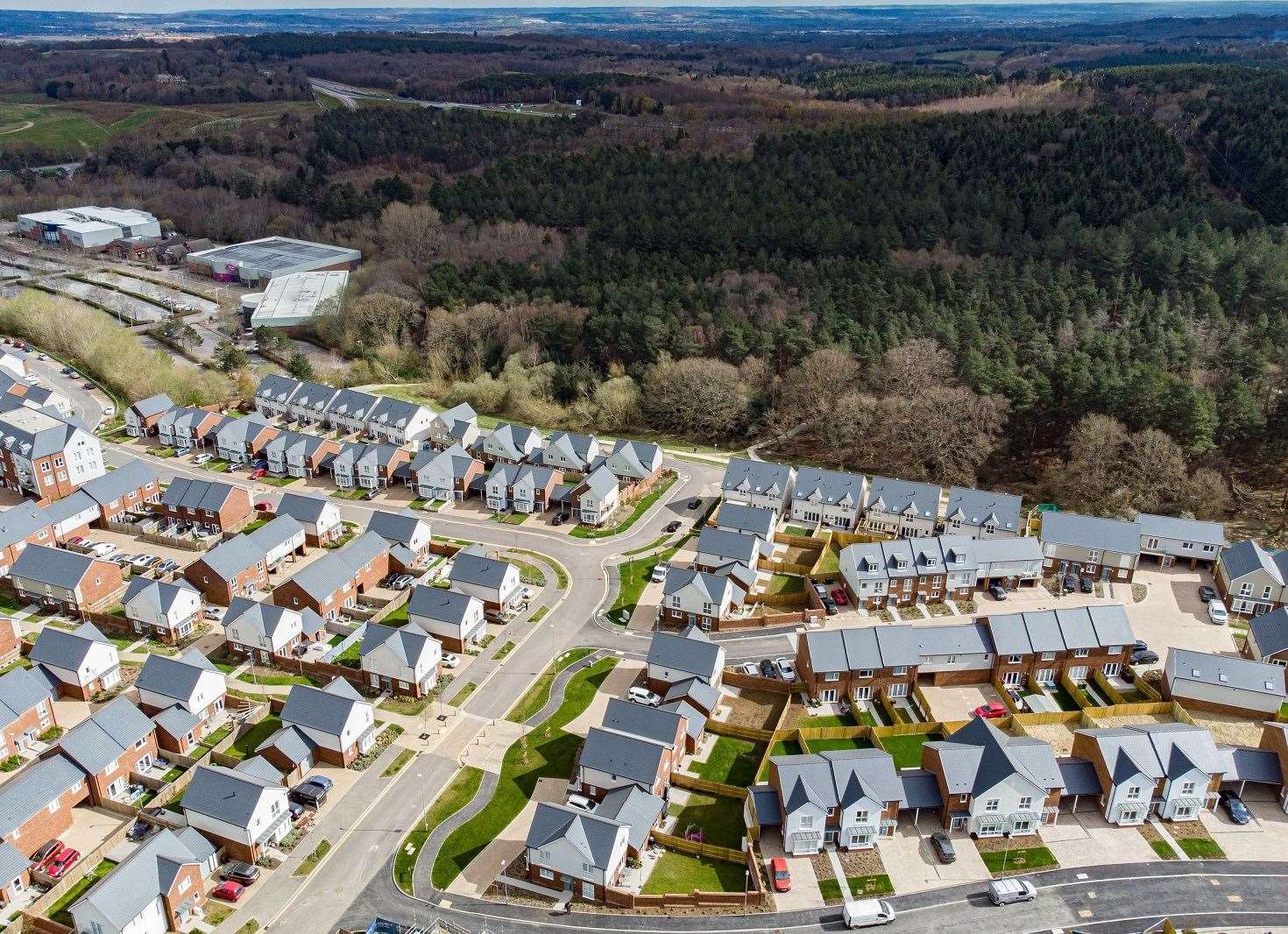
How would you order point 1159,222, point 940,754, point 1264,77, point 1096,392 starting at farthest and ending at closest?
point 1264,77 → point 1159,222 → point 1096,392 → point 940,754

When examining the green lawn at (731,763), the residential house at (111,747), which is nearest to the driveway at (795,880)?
the green lawn at (731,763)

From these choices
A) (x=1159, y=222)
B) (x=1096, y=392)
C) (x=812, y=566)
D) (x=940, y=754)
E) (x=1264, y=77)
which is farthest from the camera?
(x=1264, y=77)

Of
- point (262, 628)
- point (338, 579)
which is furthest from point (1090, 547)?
point (262, 628)

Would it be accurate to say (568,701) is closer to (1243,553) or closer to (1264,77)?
(1243,553)

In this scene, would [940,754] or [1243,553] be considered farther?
[1243,553]

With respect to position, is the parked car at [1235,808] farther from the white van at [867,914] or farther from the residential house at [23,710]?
the residential house at [23,710]

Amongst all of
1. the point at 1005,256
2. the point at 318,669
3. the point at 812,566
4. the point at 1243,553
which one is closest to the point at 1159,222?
the point at 1005,256

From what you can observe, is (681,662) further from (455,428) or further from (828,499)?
(455,428)
